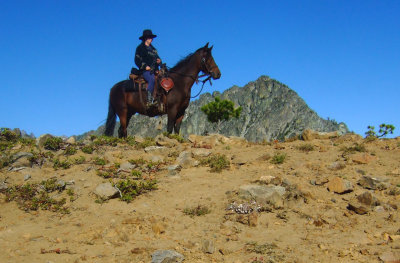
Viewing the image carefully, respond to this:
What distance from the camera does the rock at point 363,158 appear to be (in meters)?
9.89

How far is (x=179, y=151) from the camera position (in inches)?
447

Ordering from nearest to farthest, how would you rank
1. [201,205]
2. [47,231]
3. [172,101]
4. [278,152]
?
[47,231]
[201,205]
[278,152]
[172,101]

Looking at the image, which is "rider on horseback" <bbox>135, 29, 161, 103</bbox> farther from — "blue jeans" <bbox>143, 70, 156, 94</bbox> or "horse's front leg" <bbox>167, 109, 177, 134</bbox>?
"horse's front leg" <bbox>167, 109, 177, 134</bbox>

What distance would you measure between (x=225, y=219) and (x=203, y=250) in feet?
4.18

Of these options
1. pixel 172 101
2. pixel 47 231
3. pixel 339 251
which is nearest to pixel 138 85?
pixel 172 101

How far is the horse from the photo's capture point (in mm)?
13896

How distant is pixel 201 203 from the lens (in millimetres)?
7941

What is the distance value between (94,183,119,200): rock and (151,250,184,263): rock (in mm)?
2634

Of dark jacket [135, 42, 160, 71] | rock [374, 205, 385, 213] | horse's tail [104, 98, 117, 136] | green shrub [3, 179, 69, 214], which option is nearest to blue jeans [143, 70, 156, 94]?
dark jacket [135, 42, 160, 71]

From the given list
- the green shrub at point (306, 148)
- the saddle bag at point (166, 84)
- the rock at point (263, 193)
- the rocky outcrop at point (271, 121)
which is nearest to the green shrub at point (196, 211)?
the rock at point (263, 193)

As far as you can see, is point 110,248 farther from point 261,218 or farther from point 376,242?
point 376,242

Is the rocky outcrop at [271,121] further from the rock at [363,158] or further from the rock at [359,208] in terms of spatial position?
the rock at [359,208]

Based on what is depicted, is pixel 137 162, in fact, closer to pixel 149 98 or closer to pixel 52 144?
A: pixel 52 144

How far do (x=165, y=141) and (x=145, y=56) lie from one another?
3.85 meters
